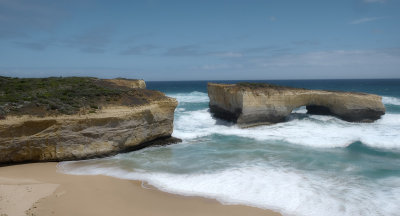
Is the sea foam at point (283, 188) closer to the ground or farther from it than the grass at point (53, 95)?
closer to the ground

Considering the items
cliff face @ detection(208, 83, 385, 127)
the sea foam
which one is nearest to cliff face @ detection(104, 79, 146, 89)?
cliff face @ detection(208, 83, 385, 127)

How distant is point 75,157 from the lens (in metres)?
11.1

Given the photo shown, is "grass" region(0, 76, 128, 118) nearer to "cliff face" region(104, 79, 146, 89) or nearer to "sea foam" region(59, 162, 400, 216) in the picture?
"sea foam" region(59, 162, 400, 216)

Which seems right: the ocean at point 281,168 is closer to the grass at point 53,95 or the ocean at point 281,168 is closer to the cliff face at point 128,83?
the grass at point 53,95

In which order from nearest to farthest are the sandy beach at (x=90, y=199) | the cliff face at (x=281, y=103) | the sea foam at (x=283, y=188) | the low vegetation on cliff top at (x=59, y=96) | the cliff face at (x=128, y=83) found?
the sandy beach at (x=90, y=199) → the sea foam at (x=283, y=188) → the low vegetation on cliff top at (x=59, y=96) → the cliff face at (x=281, y=103) → the cliff face at (x=128, y=83)

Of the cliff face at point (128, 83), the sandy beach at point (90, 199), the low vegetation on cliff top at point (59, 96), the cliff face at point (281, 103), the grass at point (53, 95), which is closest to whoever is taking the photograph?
the sandy beach at point (90, 199)

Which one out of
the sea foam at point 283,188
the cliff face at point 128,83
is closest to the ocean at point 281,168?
the sea foam at point 283,188

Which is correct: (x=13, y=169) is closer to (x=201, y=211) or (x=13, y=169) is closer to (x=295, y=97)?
(x=201, y=211)

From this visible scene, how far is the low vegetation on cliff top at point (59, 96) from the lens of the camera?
11234 millimetres

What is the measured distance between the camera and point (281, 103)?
63.0 feet

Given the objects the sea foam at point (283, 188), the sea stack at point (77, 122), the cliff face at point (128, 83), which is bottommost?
the sea foam at point (283, 188)

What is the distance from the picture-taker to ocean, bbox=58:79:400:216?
7.88m

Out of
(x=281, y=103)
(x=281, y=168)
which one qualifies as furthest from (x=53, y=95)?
(x=281, y=103)

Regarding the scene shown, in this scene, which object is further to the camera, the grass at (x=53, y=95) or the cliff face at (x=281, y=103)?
the cliff face at (x=281, y=103)
